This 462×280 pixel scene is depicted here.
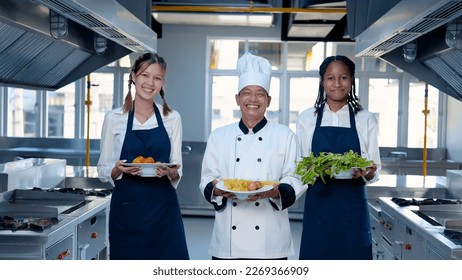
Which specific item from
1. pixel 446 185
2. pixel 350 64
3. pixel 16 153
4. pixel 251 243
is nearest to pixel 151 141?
pixel 251 243

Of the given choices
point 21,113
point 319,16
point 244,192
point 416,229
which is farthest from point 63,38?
point 21,113

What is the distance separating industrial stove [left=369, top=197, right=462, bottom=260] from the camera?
2371 mm

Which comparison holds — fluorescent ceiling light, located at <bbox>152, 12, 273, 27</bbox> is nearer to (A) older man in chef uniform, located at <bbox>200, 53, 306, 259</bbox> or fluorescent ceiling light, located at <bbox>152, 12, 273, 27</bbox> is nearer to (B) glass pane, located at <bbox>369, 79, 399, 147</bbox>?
(B) glass pane, located at <bbox>369, 79, 399, 147</bbox>

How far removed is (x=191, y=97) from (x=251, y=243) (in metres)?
5.92

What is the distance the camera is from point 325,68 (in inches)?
90.8

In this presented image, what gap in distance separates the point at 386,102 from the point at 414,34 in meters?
5.65

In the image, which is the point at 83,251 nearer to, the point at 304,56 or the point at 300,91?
the point at 300,91

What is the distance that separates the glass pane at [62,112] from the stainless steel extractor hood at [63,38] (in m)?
4.29

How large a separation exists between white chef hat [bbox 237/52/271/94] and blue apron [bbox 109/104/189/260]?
17.7 inches

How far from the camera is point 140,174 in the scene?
2236 mm

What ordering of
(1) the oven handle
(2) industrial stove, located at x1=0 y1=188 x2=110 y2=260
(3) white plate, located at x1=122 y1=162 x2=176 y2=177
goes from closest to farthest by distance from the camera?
(3) white plate, located at x1=122 y1=162 x2=176 y2=177, (2) industrial stove, located at x1=0 y1=188 x2=110 y2=260, (1) the oven handle

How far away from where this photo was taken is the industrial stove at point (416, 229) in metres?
2.37

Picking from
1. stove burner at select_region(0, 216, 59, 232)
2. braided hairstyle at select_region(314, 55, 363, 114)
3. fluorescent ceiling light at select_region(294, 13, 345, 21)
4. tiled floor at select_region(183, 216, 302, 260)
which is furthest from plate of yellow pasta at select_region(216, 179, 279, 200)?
fluorescent ceiling light at select_region(294, 13, 345, 21)
